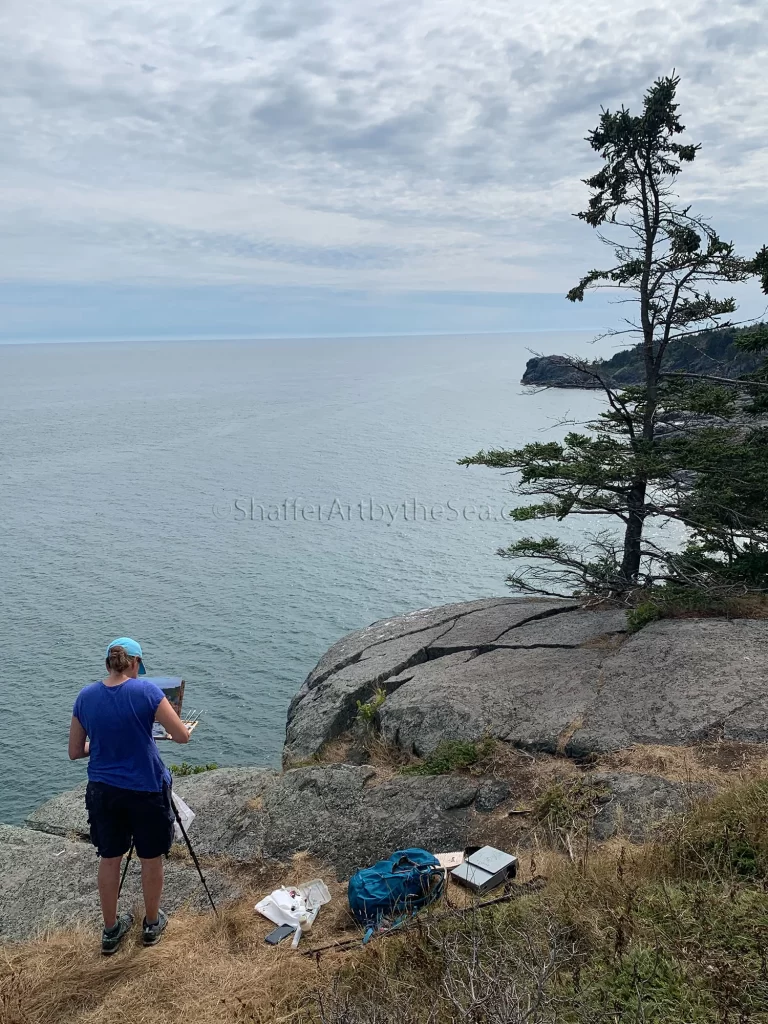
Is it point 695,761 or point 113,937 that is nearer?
point 113,937

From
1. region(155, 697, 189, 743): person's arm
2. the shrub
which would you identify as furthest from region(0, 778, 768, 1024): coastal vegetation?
the shrub

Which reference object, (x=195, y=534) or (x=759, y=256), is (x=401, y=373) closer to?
(x=195, y=534)

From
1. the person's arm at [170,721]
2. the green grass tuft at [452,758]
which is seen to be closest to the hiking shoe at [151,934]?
the person's arm at [170,721]

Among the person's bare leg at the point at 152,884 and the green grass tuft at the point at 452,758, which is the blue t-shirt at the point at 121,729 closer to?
the person's bare leg at the point at 152,884

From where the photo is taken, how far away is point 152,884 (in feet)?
20.2

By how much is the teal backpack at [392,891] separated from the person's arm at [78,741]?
2.68 meters

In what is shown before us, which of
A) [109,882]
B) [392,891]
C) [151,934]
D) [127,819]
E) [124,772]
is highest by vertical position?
[124,772]

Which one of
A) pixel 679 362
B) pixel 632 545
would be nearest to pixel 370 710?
pixel 632 545

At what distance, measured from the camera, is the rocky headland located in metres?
7.57

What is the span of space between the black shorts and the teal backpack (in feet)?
5.80

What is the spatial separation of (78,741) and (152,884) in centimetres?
146

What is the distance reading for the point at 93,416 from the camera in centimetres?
9119

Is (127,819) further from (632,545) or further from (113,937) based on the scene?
(632,545)

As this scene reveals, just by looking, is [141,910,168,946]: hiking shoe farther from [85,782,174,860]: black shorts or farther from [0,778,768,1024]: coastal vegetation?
[85,782,174,860]: black shorts
